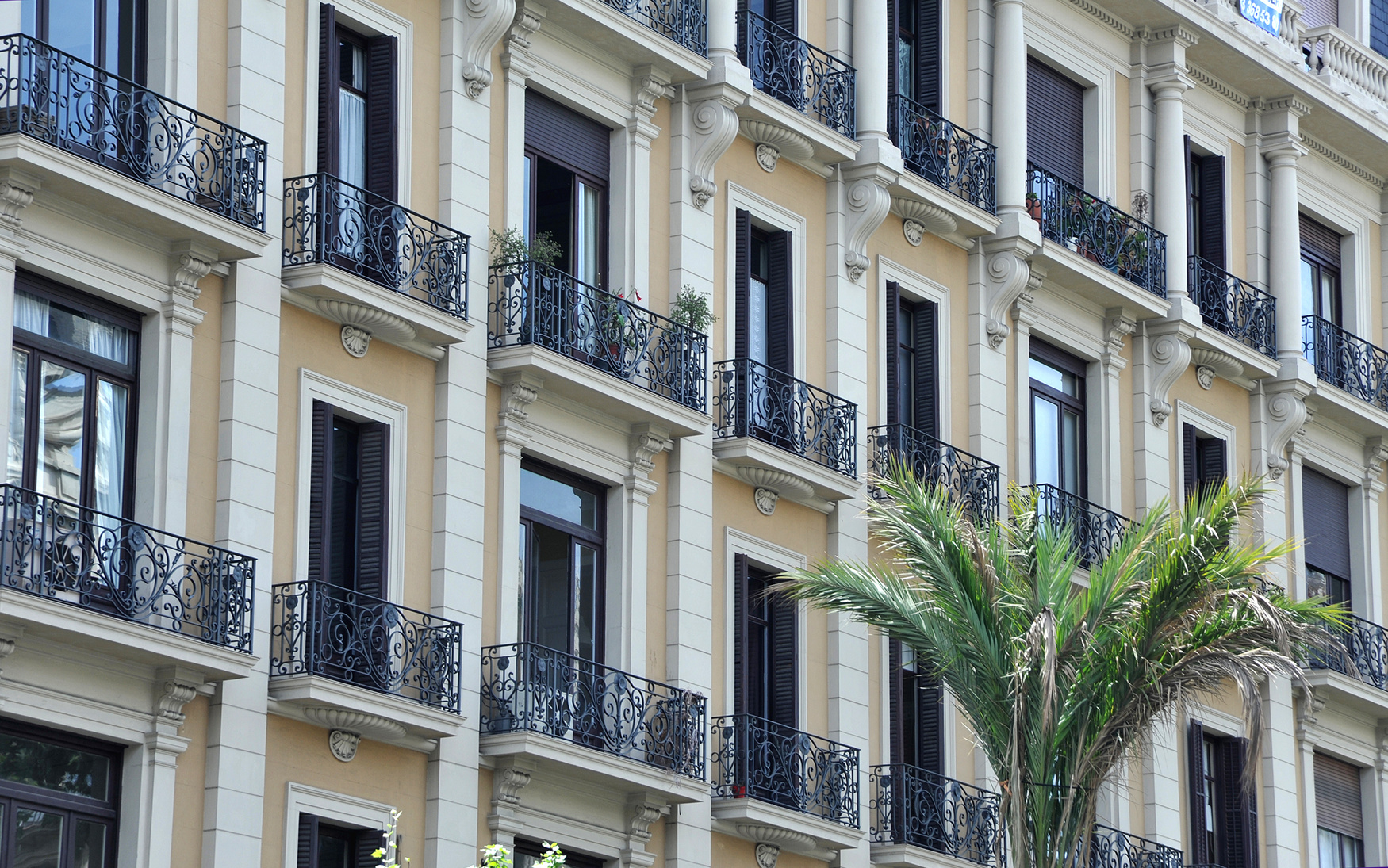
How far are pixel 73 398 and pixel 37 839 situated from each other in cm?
367

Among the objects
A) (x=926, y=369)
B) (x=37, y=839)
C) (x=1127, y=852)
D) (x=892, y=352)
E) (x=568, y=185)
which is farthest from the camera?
(x=1127, y=852)

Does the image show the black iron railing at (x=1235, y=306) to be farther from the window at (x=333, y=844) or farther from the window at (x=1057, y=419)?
the window at (x=333, y=844)

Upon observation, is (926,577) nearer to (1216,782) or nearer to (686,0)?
(686,0)

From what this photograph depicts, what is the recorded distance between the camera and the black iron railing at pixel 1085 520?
111ft

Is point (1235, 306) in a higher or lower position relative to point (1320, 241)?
lower

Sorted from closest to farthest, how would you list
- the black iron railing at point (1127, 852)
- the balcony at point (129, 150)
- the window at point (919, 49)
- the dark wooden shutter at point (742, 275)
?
1. the balcony at point (129, 150)
2. the dark wooden shutter at point (742, 275)
3. the black iron railing at point (1127, 852)
4. the window at point (919, 49)

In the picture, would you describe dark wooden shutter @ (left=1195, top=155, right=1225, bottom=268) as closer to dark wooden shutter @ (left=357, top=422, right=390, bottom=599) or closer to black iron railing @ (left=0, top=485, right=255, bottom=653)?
dark wooden shutter @ (left=357, top=422, right=390, bottom=599)

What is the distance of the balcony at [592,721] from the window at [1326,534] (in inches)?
551

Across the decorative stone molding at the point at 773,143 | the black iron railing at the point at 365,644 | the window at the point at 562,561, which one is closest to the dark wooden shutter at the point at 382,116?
the window at the point at 562,561

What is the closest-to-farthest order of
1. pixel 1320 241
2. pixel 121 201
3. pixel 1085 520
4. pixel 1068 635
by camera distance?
pixel 121 201, pixel 1068 635, pixel 1085 520, pixel 1320 241

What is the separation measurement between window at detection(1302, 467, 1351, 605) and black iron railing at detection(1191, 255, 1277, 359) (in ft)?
7.49

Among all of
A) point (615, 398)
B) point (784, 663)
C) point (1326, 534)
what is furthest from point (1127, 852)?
point (615, 398)

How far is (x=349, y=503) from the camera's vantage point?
2592 centimetres

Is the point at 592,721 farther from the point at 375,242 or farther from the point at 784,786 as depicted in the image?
the point at 375,242
